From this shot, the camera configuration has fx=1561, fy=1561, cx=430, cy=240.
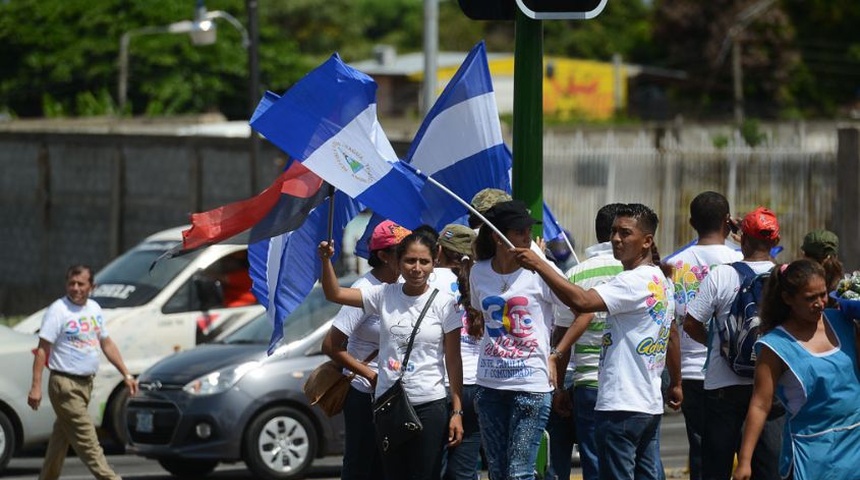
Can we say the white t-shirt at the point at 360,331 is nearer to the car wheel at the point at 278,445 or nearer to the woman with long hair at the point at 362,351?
the woman with long hair at the point at 362,351

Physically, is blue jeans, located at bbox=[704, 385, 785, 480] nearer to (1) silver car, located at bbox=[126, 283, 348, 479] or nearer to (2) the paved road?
(2) the paved road

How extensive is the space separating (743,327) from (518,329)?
3.73 ft

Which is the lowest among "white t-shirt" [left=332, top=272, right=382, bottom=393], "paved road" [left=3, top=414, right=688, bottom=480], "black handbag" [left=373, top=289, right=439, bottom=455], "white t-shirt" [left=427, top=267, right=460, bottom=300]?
"paved road" [left=3, top=414, right=688, bottom=480]

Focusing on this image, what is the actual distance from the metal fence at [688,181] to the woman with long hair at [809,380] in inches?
618

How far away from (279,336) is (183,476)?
208 inches

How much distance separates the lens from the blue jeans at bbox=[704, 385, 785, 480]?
25.0 ft

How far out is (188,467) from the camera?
13031 millimetres

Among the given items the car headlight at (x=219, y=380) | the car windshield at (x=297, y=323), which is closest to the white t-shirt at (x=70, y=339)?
the car headlight at (x=219, y=380)

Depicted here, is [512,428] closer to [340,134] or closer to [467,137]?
[340,134]

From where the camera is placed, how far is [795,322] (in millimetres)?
6301

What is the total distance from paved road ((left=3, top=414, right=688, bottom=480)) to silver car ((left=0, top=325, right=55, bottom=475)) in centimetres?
29

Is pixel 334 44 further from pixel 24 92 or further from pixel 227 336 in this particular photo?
pixel 227 336

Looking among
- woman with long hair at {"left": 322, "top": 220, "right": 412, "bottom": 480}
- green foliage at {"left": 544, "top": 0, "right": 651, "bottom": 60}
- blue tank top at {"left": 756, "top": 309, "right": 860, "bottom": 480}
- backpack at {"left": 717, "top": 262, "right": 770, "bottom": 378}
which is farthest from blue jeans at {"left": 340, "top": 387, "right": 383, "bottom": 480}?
green foliage at {"left": 544, "top": 0, "right": 651, "bottom": 60}

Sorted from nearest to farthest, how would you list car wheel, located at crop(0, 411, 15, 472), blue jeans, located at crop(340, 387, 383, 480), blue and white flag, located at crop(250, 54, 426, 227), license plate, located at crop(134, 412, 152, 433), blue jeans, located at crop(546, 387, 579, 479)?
blue and white flag, located at crop(250, 54, 426, 227)
blue jeans, located at crop(340, 387, 383, 480)
blue jeans, located at crop(546, 387, 579, 479)
license plate, located at crop(134, 412, 152, 433)
car wheel, located at crop(0, 411, 15, 472)
